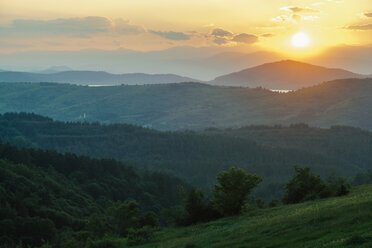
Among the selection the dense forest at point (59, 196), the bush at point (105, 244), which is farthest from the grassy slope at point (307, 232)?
the dense forest at point (59, 196)

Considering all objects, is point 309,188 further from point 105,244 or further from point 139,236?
point 105,244

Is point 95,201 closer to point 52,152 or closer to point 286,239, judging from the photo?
point 52,152

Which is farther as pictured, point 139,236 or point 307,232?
point 139,236

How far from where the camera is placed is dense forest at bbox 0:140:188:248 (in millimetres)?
85500

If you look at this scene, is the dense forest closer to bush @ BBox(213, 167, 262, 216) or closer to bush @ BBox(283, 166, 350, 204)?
bush @ BBox(213, 167, 262, 216)

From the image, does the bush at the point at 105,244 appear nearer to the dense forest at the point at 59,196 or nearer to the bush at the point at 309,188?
the dense forest at the point at 59,196

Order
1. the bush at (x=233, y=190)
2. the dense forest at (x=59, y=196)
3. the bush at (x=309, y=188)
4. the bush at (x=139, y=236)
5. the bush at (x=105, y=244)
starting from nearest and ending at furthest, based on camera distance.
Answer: the bush at (x=139, y=236), the bush at (x=105, y=244), the bush at (x=233, y=190), the bush at (x=309, y=188), the dense forest at (x=59, y=196)

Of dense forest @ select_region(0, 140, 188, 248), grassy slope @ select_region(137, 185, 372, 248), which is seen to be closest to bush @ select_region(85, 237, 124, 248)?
dense forest @ select_region(0, 140, 188, 248)

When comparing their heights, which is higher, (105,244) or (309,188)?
(309,188)

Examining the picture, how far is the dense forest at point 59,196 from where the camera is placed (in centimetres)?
8550

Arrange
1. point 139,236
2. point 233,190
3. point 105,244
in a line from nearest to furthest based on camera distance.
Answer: point 105,244 → point 139,236 → point 233,190

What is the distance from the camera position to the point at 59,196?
127 meters

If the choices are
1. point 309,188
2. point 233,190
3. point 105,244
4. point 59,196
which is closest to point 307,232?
point 233,190

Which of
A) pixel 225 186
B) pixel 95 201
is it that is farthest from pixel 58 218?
pixel 225 186
